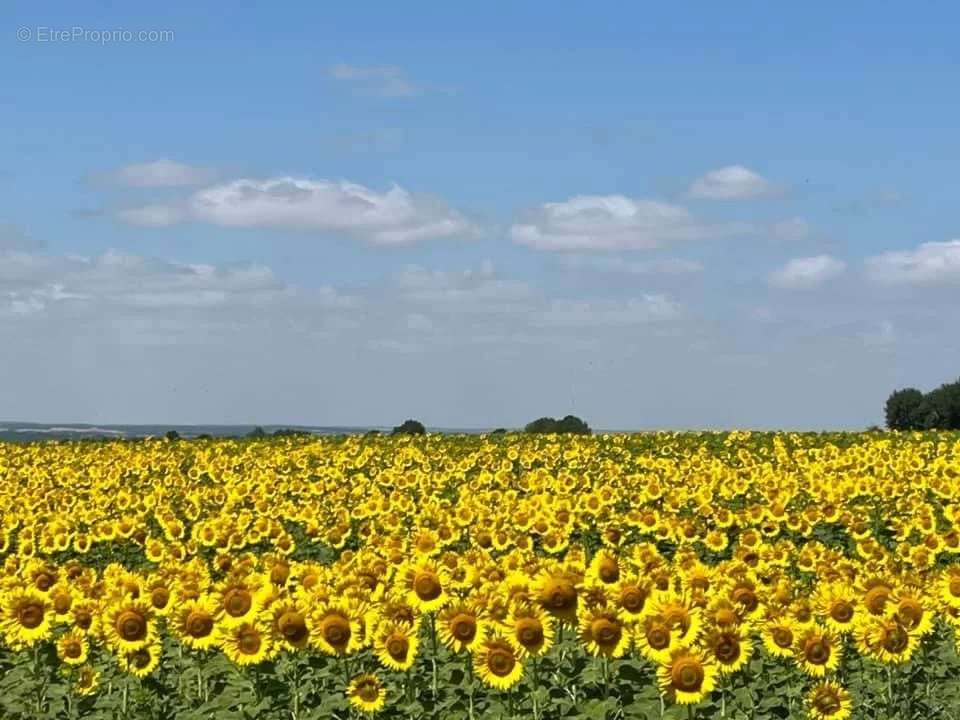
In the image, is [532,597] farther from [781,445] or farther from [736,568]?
[781,445]

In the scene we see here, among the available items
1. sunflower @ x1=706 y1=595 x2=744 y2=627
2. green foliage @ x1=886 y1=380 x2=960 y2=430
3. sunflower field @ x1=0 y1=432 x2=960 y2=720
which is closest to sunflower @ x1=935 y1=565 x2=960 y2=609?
sunflower field @ x1=0 y1=432 x2=960 y2=720

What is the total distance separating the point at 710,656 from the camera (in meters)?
8.10

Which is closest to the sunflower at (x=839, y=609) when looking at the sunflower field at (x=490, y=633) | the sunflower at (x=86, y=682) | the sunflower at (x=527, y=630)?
the sunflower field at (x=490, y=633)

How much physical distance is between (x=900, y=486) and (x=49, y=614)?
1376 centimetres

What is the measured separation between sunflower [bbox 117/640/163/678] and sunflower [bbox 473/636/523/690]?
2.46 meters

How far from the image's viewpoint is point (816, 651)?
886 cm

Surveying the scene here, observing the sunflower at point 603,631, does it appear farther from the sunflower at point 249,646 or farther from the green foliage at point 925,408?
the green foliage at point 925,408

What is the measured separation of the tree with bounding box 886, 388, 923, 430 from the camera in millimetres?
78000

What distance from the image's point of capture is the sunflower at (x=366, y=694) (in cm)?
835

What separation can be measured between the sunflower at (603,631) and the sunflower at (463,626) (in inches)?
25.1

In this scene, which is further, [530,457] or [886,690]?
[530,457]

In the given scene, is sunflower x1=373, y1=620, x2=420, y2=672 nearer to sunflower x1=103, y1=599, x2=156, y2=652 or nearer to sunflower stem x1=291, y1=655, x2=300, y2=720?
sunflower stem x1=291, y1=655, x2=300, y2=720

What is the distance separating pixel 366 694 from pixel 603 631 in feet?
4.99

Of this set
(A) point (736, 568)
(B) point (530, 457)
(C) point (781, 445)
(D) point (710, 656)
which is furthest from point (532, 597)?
(C) point (781, 445)
